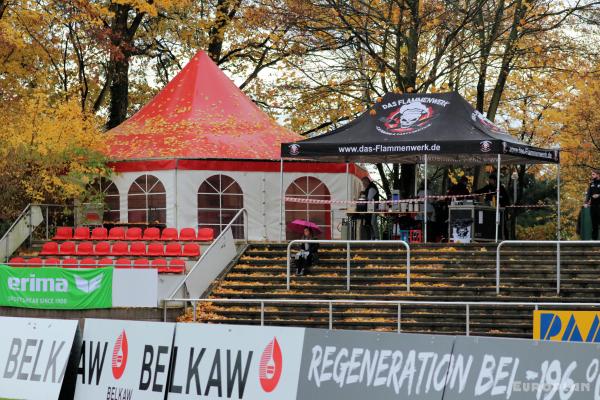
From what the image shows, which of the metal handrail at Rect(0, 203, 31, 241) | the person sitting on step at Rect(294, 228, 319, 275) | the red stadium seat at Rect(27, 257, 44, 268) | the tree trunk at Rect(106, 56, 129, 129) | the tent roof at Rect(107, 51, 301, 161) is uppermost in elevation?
the tree trunk at Rect(106, 56, 129, 129)

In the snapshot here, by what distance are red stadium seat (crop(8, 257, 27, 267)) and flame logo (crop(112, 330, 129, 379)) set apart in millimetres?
14133

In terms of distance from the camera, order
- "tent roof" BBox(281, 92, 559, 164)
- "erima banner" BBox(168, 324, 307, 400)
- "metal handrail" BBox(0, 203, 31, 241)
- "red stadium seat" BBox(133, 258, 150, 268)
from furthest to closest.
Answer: "metal handrail" BBox(0, 203, 31, 241), "tent roof" BBox(281, 92, 559, 164), "red stadium seat" BBox(133, 258, 150, 268), "erima banner" BBox(168, 324, 307, 400)

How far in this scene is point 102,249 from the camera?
102 ft

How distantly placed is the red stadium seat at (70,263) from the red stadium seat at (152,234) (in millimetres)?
2337

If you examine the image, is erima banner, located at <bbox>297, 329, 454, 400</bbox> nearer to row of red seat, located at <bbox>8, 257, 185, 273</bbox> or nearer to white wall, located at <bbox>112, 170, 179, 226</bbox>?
row of red seat, located at <bbox>8, 257, 185, 273</bbox>

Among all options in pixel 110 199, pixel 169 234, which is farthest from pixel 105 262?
pixel 110 199

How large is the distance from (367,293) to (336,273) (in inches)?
62.1

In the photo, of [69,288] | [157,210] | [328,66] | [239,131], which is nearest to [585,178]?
[328,66]

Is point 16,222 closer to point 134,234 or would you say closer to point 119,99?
point 134,234

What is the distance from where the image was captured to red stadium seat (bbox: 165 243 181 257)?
97.5 feet

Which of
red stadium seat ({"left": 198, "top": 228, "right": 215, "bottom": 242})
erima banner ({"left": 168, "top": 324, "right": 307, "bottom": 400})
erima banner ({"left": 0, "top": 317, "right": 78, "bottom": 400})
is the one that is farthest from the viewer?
red stadium seat ({"left": 198, "top": 228, "right": 215, "bottom": 242})

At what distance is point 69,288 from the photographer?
89.8 ft
